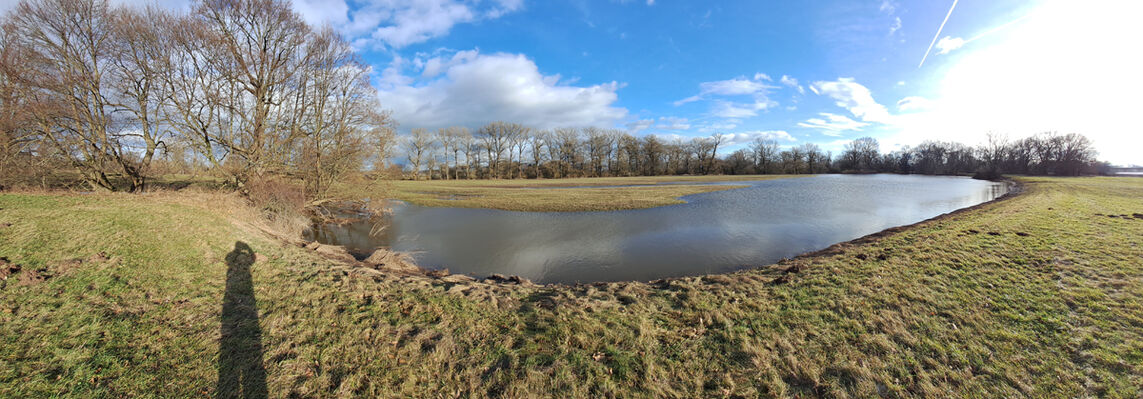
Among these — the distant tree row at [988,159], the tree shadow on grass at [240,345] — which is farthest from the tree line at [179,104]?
the distant tree row at [988,159]

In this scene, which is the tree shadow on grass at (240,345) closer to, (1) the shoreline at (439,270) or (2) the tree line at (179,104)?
(1) the shoreline at (439,270)

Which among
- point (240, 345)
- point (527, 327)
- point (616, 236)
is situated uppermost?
point (240, 345)

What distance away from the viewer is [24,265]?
15.3 ft

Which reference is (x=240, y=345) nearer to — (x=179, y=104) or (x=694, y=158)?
(x=179, y=104)

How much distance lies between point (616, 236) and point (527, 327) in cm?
893

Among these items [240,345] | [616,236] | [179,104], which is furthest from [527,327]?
[179,104]

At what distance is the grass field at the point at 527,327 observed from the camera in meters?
3.37

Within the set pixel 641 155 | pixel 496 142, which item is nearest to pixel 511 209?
pixel 496 142

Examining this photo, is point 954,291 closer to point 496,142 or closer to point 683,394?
point 683,394

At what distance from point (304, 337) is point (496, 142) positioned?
75.4 metres

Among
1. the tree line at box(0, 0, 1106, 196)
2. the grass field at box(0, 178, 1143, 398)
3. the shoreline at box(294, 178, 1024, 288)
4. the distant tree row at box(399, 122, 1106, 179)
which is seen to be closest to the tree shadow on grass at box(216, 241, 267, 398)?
the grass field at box(0, 178, 1143, 398)

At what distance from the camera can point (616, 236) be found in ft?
43.3

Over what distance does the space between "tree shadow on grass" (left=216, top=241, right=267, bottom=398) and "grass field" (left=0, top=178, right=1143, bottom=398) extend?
0.08 feet

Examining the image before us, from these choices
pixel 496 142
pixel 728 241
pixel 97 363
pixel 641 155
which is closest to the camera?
pixel 97 363
